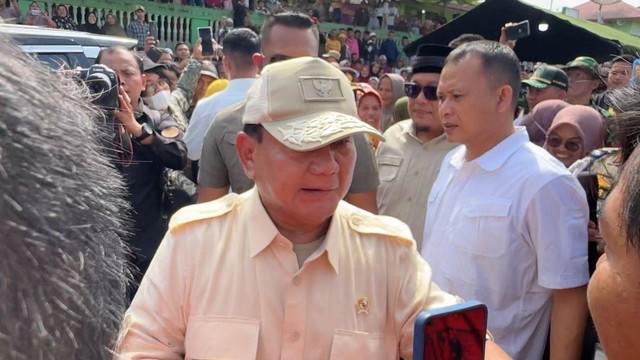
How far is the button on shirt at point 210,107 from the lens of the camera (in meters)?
3.57

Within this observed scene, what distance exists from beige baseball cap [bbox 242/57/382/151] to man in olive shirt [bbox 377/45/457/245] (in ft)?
4.79

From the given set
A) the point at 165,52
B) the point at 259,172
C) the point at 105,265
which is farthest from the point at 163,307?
the point at 165,52

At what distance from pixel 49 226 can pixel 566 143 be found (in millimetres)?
3025

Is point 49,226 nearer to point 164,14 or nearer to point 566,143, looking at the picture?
point 566,143

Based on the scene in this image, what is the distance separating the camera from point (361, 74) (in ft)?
51.2

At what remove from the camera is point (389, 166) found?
3016 mm

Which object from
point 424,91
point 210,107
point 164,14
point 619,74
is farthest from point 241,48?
point 164,14

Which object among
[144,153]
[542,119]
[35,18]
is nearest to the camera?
[144,153]

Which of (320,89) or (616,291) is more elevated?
(320,89)

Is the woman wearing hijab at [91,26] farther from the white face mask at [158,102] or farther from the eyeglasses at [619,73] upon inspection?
the eyeglasses at [619,73]

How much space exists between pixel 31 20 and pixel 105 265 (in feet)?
35.6

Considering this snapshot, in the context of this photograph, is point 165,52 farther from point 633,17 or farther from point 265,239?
point 633,17

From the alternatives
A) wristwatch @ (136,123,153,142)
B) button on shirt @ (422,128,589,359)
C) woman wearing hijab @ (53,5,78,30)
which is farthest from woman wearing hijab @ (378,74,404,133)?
woman wearing hijab @ (53,5,78,30)

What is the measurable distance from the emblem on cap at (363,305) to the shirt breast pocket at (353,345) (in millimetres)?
45
